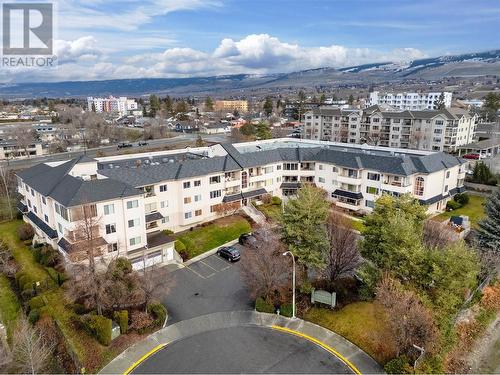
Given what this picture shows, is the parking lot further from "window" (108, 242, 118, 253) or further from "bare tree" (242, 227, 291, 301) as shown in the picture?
"window" (108, 242, 118, 253)

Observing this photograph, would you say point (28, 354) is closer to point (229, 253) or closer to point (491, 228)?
point (229, 253)

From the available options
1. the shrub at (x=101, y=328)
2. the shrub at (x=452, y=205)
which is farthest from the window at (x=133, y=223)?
the shrub at (x=452, y=205)

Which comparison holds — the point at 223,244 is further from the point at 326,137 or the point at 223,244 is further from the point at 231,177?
the point at 326,137

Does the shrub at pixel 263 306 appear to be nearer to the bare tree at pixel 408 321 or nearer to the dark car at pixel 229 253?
the bare tree at pixel 408 321

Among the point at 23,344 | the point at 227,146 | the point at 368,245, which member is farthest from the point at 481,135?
the point at 23,344

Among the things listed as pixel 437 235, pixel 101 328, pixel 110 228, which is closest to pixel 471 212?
pixel 437 235

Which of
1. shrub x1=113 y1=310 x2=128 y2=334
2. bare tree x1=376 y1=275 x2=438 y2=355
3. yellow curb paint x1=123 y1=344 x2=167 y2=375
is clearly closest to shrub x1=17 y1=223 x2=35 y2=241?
shrub x1=113 y1=310 x2=128 y2=334
